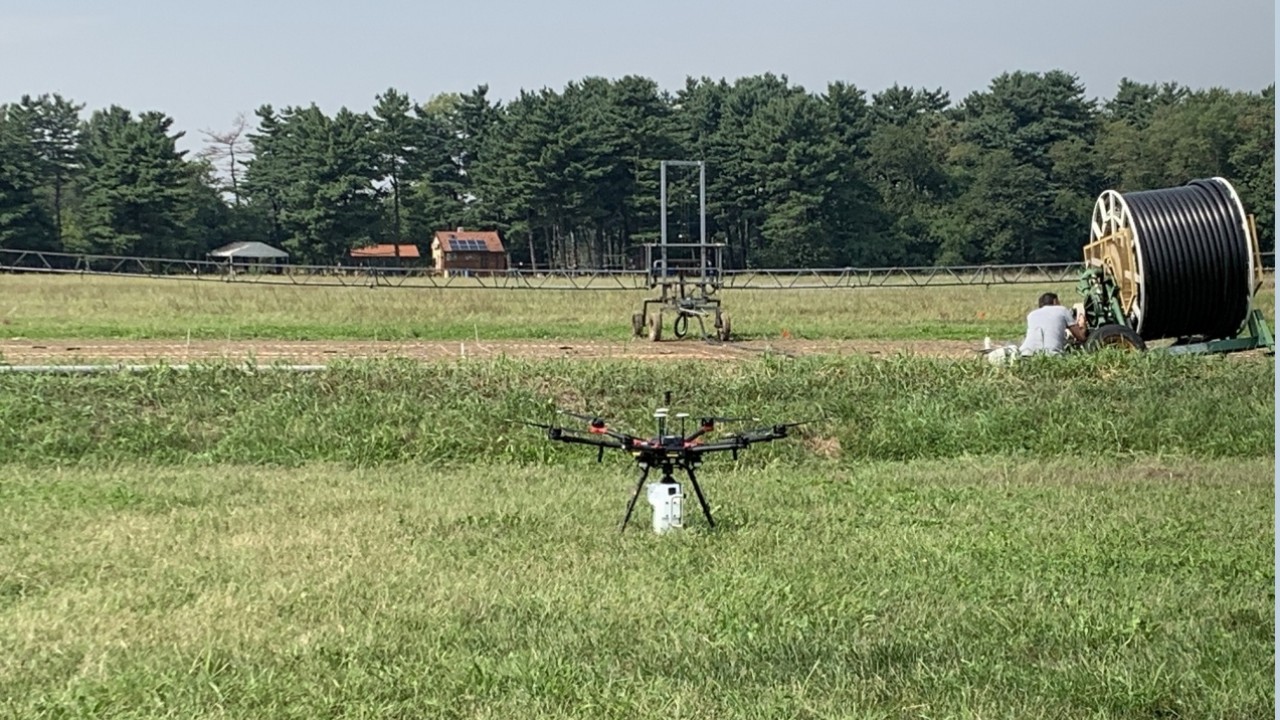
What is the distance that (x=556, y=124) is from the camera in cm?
6494

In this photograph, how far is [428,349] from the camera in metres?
18.9

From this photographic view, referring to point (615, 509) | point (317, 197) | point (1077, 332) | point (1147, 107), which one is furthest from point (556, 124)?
point (615, 509)

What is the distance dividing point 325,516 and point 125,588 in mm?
2079

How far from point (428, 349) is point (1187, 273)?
9895mm

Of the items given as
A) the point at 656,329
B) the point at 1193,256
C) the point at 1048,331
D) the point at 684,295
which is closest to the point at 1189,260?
the point at 1193,256

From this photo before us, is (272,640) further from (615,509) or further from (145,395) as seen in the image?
(145,395)

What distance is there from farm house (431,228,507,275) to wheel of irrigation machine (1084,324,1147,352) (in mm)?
54598

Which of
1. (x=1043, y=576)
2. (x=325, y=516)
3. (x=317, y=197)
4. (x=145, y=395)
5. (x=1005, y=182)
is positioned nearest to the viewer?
(x=1043, y=576)

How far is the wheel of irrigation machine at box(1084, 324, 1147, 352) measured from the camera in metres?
14.9

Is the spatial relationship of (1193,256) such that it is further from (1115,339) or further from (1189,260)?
(1115,339)

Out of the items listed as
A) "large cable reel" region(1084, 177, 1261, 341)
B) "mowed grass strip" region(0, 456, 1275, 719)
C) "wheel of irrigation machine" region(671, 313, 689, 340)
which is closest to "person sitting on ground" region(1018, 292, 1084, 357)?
"large cable reel" region(1084, 177, 1261, 341)

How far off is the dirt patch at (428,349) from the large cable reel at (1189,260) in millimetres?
2319

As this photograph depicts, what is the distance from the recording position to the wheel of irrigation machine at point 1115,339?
14.9m

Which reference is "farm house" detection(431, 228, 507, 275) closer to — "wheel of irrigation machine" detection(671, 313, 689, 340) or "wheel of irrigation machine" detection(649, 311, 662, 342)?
"wheel of irrigation machine" detection(671, 313, 689, 340)
